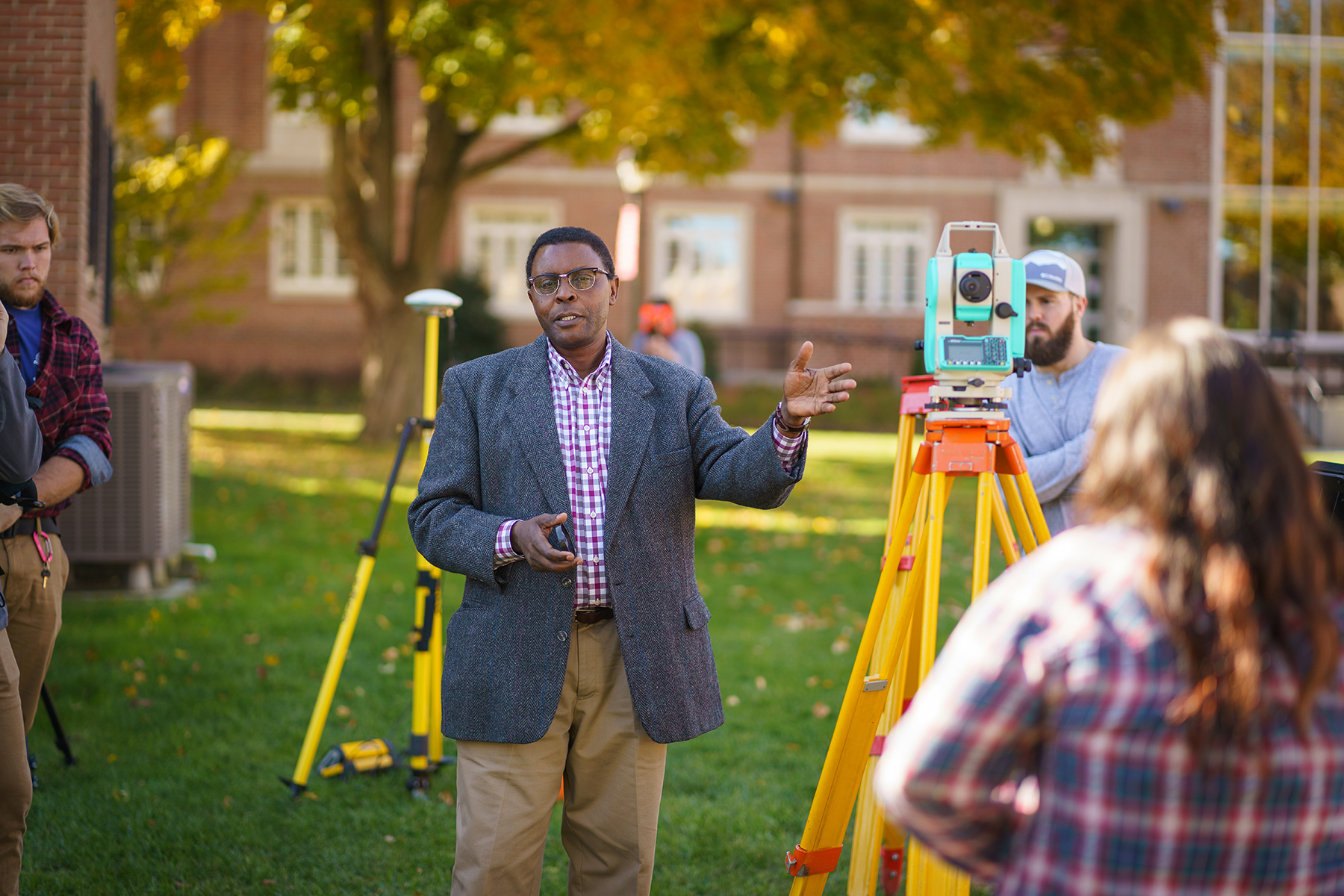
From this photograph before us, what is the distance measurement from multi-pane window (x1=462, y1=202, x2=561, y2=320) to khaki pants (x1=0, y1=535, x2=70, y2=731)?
72.9ft

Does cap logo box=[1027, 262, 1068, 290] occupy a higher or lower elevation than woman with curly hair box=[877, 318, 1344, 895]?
higher

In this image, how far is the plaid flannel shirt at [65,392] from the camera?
3598 mm

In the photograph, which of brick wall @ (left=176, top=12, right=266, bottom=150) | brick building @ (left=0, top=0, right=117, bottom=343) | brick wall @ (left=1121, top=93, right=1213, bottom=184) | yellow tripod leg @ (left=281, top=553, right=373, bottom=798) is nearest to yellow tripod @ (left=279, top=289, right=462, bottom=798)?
yellow tripod leg @ (left=281, top=553, right=373, bottom=798)

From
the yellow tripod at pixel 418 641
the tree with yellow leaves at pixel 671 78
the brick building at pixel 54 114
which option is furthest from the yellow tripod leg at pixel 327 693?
the tree with yellow leaves at pixel 671 78

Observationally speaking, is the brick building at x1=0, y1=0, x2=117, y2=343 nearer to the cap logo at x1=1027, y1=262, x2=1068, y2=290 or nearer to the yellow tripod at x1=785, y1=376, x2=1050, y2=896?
the cap logo at x1=1027, y1=262, x2=1068, y2=290

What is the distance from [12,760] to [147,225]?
19772 millimetres

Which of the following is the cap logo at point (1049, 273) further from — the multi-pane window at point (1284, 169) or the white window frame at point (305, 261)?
the white window frame at point (305, 261)

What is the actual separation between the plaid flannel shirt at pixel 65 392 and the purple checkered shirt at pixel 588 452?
1627 millimetres

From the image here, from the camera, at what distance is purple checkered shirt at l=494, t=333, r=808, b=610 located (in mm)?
2877

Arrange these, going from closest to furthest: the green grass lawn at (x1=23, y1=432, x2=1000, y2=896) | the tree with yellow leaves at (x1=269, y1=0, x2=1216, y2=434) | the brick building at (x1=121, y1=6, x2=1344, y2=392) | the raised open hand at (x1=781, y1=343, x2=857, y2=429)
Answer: the raised open hand at (x1=781, y1=343, x2=857, y2=429), the green grass lawn at (x1=23, y1=432, x2=1000, y2=896), the tree with yellow leaves at (x1=269, y1=0, x2=1216, y2=434), the brick building at (x1=121, y1=6, x2=1344, y2=392)

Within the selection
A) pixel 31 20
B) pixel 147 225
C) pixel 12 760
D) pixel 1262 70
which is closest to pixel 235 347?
pixel 147 225

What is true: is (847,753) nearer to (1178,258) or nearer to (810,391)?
(810,391)

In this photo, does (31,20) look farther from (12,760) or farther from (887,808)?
(887,808)

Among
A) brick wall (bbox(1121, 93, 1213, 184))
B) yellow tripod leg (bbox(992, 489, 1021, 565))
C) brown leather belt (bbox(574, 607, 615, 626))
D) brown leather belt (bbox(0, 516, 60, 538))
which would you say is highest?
brick wall (bbox(1121, 93, 1213, 184))
